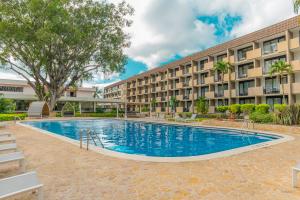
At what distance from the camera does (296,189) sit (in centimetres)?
443

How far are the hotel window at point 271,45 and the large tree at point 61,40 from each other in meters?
20.8

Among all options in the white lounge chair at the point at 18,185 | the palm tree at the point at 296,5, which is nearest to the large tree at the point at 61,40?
the palm tree at the point at 296,5

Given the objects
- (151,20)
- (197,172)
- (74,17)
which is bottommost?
(197,172)

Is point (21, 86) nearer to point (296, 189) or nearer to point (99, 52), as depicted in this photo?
point (99, 52)

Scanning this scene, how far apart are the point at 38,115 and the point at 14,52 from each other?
33.6 ft

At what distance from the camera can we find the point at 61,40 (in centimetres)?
2936

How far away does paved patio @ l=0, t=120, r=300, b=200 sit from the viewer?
13.8ft

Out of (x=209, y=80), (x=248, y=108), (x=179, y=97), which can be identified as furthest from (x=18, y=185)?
(x=179, y=97)

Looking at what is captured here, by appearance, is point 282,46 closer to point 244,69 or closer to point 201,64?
point 244,69

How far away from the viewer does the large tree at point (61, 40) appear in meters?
26.9

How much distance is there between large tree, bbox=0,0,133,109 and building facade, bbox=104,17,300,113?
45.9ft

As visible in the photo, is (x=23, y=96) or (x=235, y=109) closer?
(x=235, y=109)

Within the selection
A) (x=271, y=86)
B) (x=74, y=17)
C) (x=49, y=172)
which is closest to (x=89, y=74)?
(x=74, y=17)

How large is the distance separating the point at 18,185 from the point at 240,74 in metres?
31.6
